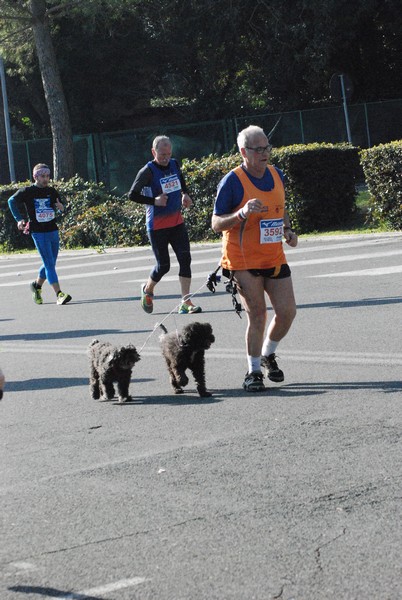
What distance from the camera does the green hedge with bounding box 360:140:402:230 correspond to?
21.4 metres

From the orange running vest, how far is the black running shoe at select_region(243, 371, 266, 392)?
81 centimetres

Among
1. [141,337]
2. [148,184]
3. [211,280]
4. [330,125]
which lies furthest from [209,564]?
[330,125]

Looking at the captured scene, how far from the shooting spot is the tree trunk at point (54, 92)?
111 feet

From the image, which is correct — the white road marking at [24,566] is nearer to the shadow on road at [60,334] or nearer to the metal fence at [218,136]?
the shadow on road at [60,334]

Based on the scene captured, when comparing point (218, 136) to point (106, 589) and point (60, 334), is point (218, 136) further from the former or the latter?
point (106, 589)

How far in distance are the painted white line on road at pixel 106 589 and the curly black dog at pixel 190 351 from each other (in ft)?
12.8

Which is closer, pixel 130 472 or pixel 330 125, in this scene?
pixel 130 472

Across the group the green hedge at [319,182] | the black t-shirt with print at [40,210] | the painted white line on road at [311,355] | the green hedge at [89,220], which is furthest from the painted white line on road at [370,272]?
the green hedge at [89,220]

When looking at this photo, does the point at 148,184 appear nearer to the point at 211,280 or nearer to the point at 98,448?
the point at 211,280

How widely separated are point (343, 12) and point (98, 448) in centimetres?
3523

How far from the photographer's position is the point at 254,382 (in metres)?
8.59

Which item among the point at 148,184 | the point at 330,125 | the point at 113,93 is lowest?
the point at 148,184

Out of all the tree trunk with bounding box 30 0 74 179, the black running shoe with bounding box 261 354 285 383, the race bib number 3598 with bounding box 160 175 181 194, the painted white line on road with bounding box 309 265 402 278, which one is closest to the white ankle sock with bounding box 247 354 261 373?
the black running shoe with bounding box 261 354 285 383

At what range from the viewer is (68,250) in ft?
91.0
